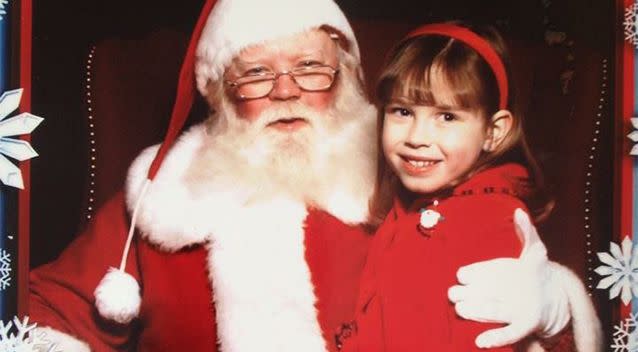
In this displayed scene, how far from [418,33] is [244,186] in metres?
0.42

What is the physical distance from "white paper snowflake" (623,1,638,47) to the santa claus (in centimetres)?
48

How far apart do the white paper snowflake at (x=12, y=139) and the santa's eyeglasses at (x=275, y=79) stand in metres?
0.38

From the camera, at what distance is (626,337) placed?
1.59m

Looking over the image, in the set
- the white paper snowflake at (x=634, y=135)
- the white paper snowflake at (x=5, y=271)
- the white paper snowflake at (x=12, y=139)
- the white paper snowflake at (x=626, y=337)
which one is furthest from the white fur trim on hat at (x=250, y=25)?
the white paper snowflake at (x=626, y=337)

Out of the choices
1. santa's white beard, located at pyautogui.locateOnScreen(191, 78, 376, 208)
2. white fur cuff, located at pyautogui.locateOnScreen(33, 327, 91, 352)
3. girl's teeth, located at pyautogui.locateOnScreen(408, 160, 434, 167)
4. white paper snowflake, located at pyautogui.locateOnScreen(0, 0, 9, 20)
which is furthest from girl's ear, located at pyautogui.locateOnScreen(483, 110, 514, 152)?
white paper snowflake, located at pyautogui.locateOnScreen(0, 0, 9, 20)

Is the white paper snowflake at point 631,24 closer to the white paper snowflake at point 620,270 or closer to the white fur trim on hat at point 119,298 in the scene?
the white paper snowflake at point 620,270

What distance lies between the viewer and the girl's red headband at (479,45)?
57.9 inches

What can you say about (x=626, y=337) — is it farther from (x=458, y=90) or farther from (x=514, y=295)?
(x=458, y=90)

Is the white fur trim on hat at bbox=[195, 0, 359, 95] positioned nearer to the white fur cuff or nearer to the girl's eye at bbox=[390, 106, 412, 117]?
the girl's eye at bbox=[390, 106, 412, 117]

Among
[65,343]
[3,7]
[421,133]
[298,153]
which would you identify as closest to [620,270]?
[421,133]

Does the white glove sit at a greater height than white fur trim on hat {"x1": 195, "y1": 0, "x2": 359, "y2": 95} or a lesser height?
lesser

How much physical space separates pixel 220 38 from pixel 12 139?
0.42m

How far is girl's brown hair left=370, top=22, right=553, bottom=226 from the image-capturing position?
4.73ft

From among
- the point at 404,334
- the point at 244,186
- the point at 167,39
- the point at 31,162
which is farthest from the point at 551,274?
the point at 31,162
